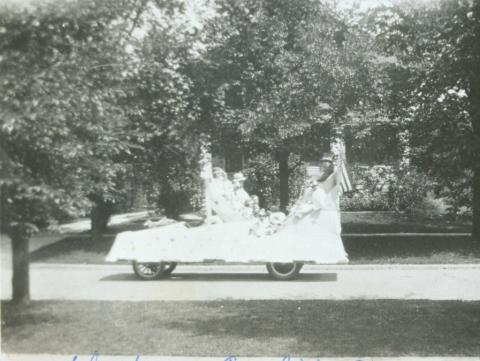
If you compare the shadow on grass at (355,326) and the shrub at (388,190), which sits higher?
the shrub at (388,190)

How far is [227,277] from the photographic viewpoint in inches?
405

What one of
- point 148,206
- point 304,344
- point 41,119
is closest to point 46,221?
point 41,119

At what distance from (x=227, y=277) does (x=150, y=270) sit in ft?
4.38

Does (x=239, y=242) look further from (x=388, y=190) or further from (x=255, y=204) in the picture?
(x=388, y=190)

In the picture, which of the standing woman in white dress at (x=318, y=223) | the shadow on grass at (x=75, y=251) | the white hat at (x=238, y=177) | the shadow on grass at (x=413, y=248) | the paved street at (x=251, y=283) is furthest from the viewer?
the shadow on grass at (x=413, y=248)

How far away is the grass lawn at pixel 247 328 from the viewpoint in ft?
19.3

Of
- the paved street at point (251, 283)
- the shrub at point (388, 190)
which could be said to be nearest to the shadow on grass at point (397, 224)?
the shrub at point (388, 190)

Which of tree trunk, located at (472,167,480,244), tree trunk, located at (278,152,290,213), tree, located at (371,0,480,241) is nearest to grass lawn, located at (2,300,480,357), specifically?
tree, located at (371,0,480,241)

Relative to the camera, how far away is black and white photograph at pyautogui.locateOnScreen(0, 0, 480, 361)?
229 inches

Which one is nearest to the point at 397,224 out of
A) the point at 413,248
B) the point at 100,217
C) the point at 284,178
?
the point at 413,248

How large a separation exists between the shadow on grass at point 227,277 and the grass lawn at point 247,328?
2049 mm

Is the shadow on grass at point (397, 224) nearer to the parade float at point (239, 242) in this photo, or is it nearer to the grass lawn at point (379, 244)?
the grass lawn at point (379, 244)

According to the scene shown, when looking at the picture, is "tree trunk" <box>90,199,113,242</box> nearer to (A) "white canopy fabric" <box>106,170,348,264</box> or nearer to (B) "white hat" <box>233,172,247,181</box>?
(A) "white canopy fabric" <box>106,170,348,264</box>

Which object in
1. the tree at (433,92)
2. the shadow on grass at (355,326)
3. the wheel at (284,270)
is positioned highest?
the tree at (433,92)
